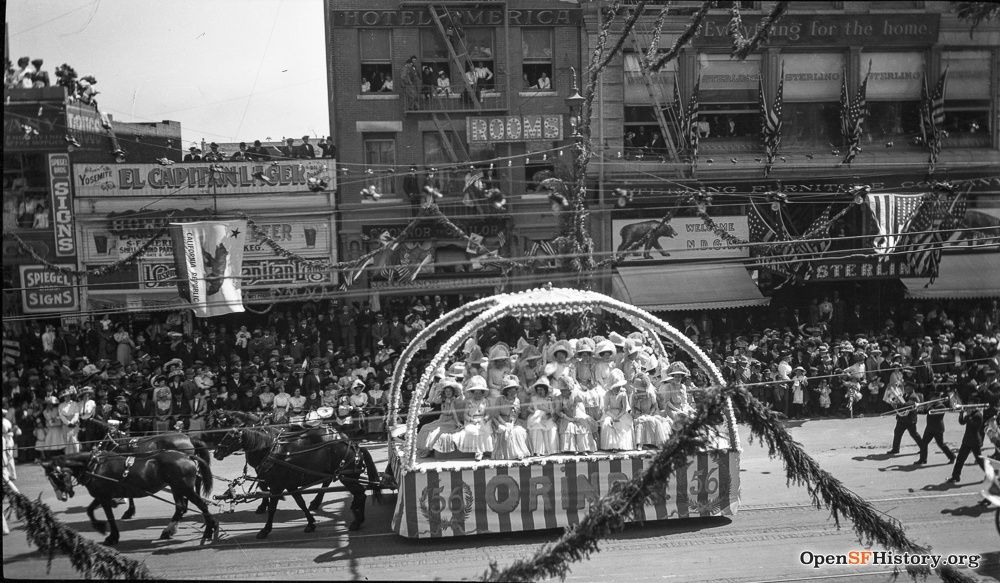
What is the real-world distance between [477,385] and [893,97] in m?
17.2

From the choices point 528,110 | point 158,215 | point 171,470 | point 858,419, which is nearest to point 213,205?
point 158,215

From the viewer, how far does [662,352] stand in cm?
1309

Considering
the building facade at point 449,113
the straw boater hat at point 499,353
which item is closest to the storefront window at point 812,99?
the building facade at point 449,113

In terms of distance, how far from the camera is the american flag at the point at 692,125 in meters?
22.6

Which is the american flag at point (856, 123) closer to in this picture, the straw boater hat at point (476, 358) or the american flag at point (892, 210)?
the american flag at point (892, 210)

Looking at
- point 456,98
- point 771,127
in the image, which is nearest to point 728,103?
point 771,127

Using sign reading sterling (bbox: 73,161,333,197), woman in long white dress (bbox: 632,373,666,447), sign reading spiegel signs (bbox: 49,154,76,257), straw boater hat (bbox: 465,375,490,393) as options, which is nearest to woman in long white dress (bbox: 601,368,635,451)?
woman in long white dress (bbox: 632,373,666,447)

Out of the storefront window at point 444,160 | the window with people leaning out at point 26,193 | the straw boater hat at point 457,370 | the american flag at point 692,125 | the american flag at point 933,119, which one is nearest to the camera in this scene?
the straw boater hat at point 457,370

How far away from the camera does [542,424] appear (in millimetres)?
11625

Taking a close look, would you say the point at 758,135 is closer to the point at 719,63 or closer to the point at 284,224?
the point at 719,63

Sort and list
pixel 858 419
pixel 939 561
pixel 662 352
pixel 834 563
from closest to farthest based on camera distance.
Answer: pixel 939 561, pixel 834 563, pixel 662 352, pixel 858 419

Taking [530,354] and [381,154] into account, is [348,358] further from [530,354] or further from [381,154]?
[530,354]

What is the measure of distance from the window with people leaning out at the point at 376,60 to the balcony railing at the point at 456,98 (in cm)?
73

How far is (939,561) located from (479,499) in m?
5.41
